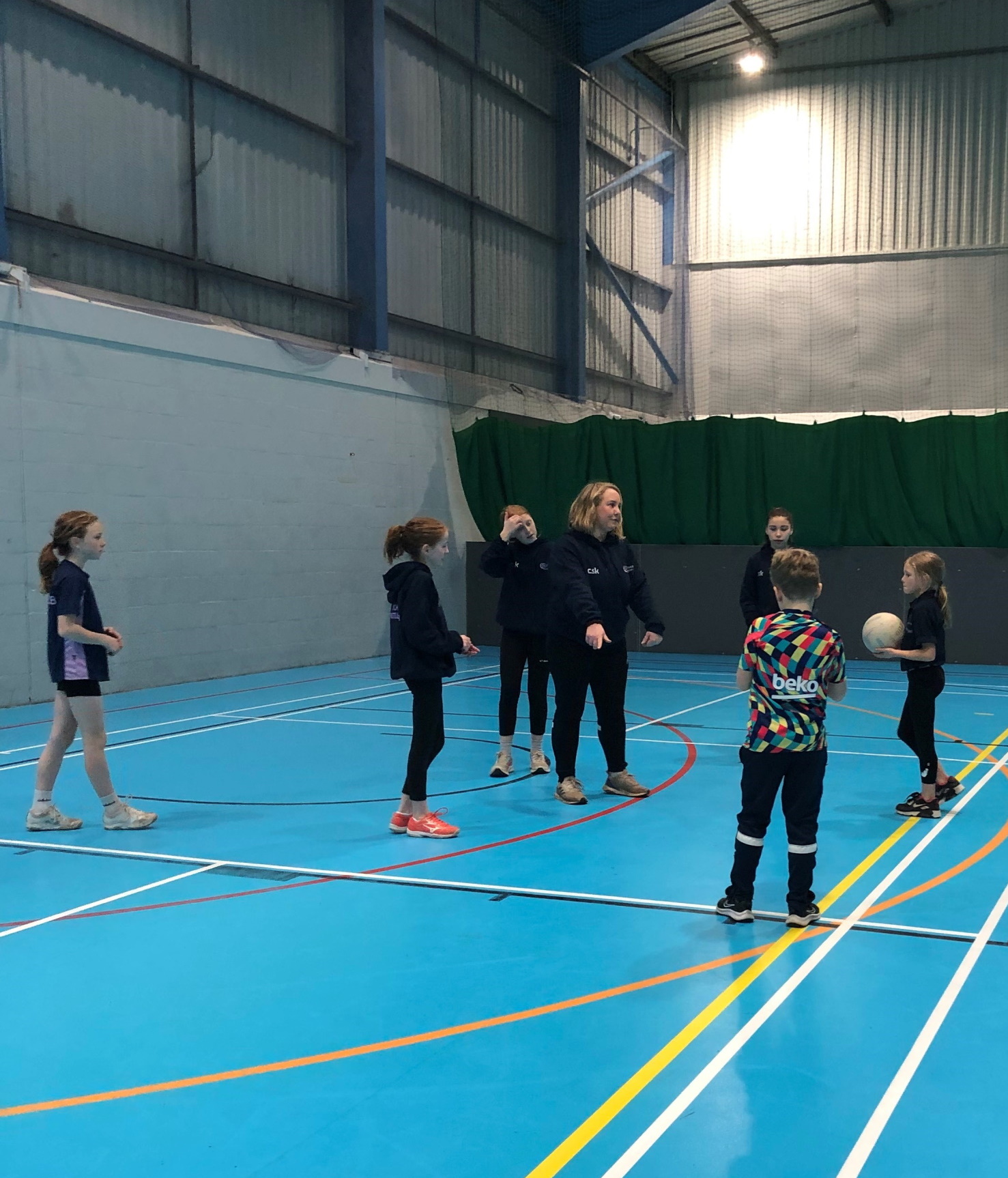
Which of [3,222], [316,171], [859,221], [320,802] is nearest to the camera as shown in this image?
[320,802]

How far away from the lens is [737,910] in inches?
179

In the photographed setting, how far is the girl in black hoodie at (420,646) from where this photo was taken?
18.9 feet

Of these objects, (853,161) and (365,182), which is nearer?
(365,182)

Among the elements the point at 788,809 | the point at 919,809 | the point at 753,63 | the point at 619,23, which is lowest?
the point at 919,809

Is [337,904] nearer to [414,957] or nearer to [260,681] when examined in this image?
[414,957]

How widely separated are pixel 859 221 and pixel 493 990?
20188mm

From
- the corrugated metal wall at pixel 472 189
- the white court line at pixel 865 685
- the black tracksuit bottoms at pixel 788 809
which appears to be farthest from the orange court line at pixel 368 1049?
the corrugated metal wall at pixel 472 189

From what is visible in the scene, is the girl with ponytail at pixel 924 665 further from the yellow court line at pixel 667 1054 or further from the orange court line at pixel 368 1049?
the orange court line at pixel 368 1049

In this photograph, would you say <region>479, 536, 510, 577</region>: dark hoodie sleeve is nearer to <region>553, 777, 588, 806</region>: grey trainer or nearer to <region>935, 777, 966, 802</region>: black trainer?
<region>553, 777, 588, 806</region>: grey trainer

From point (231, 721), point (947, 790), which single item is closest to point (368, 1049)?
point (947, 790)

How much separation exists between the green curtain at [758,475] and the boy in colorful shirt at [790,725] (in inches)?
413

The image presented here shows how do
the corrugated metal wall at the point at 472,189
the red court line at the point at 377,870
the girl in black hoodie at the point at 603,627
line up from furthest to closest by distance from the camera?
the corrugated metal wall at the point at 472,189 → the girl in black hoodie at the point at 603,627 → the red court line at the point at 377,870

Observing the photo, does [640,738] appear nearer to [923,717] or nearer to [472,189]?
[923,717]

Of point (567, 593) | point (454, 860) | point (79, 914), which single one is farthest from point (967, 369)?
point (79, 914)
